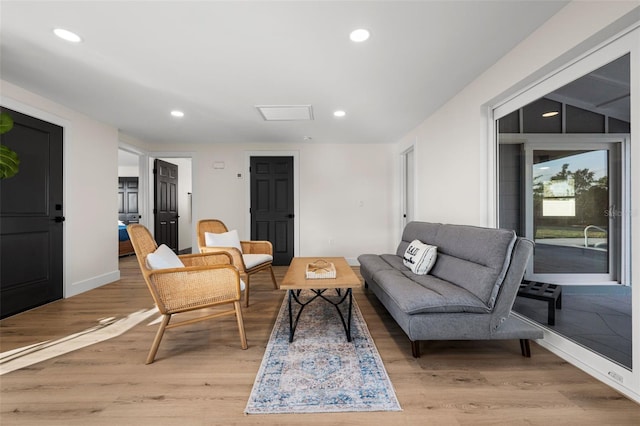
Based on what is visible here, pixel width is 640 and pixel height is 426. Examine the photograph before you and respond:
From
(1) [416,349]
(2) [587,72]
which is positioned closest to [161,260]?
(1) [416,349]

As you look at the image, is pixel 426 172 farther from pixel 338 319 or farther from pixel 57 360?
pixel 57 360

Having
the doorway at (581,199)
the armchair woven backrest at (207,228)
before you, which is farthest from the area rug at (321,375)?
the armchair woven backrest at (207,228)

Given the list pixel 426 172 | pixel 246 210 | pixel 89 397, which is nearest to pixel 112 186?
pixel 246 210

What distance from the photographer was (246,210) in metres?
4.73

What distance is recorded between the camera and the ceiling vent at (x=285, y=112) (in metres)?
3.04

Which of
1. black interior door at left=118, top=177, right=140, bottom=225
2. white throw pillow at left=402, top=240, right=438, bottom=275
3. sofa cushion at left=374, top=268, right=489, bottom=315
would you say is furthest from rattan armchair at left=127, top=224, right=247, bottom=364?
black interior door at left=118, top=177, right=140, bottom=225

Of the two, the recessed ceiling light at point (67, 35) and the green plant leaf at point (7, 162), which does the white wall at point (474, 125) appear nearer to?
the recessed ceiling light at point (67, 35)

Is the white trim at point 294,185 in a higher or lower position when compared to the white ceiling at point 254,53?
lower

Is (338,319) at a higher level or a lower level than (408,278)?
lower

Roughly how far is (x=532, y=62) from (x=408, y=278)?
73.0 inches

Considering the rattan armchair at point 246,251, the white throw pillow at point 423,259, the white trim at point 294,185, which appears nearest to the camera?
the white throw pillow at point 423,259

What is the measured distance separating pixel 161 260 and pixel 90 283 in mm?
2353

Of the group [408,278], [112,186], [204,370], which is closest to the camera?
[204,370]

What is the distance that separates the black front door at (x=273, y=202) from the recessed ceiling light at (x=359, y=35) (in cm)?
300
